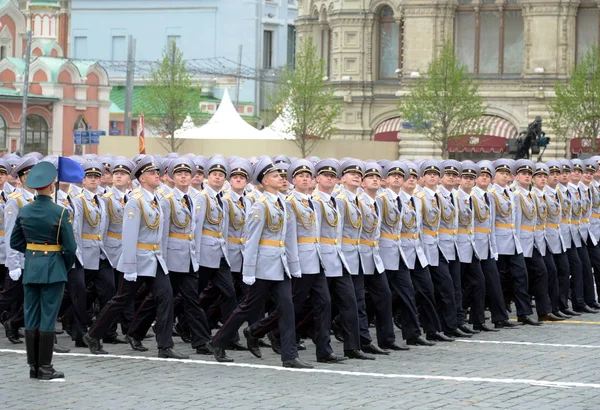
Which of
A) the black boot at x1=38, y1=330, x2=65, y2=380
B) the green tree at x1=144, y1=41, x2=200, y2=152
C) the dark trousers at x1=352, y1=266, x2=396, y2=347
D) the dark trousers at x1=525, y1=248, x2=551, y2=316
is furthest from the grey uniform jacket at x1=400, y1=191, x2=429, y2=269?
the green tree at x1=144, y1=41, x2=200, y2=152

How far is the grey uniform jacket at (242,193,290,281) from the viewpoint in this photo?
13.6 metres

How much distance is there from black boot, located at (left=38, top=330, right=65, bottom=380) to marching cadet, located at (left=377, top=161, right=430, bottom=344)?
13.3 feet

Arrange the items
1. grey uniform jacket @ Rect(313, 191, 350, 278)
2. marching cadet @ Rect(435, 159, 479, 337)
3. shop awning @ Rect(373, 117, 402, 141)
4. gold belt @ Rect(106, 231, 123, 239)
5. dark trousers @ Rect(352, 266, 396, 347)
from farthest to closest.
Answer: shop awning @ Rect(373, 117, 402, 141)
marching cadet @ Rect(435, 159, 479, 337)
gold belt @ Rect(106, 231, 123, 239)
dark trousers @ Rect(352, 266, 396, 347)
grey uniform jacket @ Rect(313, 191, 350, 278)

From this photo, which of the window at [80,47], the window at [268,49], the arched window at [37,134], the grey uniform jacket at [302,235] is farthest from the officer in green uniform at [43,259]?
the window at [80,47]

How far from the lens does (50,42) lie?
7550 centimetres

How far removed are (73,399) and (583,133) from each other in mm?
41524

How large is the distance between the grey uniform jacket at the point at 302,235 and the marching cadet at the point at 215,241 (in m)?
1.30

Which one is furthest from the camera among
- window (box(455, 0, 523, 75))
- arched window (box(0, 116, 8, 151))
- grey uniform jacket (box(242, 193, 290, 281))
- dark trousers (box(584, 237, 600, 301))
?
arched window (box(0, 116, 8, 151))

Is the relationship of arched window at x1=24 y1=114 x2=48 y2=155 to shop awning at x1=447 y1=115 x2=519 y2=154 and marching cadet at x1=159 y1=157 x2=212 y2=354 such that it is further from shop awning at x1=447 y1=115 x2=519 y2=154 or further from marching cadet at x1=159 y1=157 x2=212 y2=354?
marching cadet at x1=159 y1=157 x2=212 y2=354

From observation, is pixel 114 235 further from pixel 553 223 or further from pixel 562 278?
pixel 562 278

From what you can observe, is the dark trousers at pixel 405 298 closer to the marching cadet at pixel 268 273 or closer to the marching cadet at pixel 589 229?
the marching cadet at pixel 268 273

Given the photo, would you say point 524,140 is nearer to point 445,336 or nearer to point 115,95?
A: point 445,336

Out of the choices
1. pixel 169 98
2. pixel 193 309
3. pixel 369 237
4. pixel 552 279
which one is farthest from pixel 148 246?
pixel 169 98

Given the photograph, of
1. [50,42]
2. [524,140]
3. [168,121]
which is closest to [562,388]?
[524,140]
